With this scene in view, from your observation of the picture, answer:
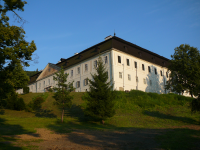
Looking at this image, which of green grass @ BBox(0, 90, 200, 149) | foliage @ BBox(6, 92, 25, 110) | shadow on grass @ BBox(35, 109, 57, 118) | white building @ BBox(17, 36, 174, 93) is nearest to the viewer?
green grass @ BBox(0, 90, 200, 149)

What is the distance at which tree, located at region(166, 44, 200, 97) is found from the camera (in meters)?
40.2

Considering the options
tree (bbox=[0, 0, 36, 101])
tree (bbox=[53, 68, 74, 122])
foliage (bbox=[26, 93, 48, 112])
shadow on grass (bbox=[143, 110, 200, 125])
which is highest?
tree (bbox=[0, 0, 36, 101])

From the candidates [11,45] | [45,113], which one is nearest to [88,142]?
[11,45]

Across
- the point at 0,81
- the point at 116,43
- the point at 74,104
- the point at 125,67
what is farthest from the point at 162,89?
the point at 0,81

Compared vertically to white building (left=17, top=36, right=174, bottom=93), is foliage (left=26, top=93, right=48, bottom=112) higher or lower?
lower

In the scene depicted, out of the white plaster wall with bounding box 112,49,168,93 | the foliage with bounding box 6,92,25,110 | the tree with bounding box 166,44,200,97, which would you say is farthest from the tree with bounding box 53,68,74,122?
the tree with bounding box 166,44,200,97

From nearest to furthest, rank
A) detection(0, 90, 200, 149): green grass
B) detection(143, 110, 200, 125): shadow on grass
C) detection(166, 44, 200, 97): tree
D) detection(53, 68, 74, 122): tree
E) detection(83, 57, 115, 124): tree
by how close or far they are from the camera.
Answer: detection(0, 90, 200, 149): green grass → detection(83, 57, 115, 124): tree → detection(53, 68, 74, 122): tree → detection(143, 110, 200, 125): shadow on grass → detection(166, 44, 200, 97): tree

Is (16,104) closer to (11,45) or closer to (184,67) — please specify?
(11,45)

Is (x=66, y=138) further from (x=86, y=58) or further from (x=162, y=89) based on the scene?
(x=162, y=89)

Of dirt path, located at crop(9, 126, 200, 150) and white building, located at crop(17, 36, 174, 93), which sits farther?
white building, located at crop(17, 36, 174, 93)

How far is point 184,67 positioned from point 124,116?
73.7 feet

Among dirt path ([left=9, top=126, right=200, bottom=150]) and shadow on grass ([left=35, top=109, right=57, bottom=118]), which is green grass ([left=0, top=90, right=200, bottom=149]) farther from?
dirt path ([left=9, top=126, right=200, bottom=150])

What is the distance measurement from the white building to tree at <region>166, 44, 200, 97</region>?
7410 mm

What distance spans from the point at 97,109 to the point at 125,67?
23639 millimetres
